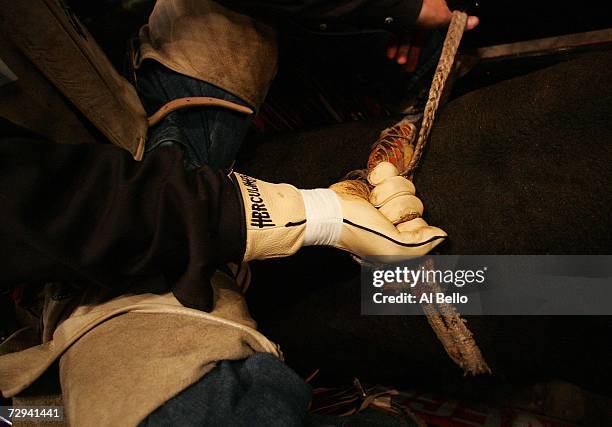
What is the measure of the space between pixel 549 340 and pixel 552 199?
0.70 ft

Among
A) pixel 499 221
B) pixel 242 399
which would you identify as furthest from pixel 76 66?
pixel 499 221

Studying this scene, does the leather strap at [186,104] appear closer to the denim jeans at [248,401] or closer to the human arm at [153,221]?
the denim jeans at [248,401]

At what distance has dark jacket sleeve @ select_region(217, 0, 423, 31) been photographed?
26.9 inches

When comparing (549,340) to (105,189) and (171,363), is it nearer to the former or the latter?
(171,363)

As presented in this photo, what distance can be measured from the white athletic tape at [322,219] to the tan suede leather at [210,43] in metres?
0.35

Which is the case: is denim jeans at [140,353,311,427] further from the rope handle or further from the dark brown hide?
the rope handle

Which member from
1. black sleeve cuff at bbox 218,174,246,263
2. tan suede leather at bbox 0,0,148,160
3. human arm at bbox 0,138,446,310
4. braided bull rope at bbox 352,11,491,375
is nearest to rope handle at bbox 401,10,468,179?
braided bull rope at bbox 352,11,491,375

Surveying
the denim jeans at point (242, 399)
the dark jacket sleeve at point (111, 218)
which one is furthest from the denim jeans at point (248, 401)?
the dark jacket sleeve at point (111, 218)

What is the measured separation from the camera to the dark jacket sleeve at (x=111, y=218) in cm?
44

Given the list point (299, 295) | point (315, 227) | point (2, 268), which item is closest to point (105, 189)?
point (2, 268)

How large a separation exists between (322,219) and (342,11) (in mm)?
395

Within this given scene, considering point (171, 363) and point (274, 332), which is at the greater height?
point (171, 363)

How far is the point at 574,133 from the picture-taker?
548mm

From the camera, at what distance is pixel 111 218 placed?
1.52ft
